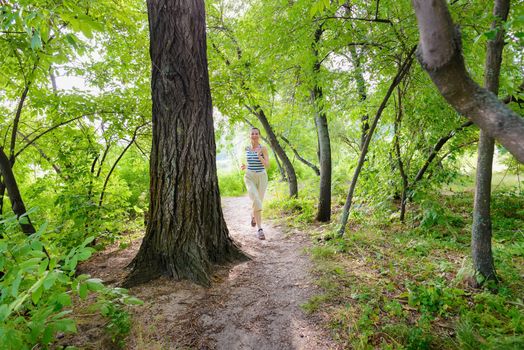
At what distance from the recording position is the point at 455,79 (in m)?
1.21

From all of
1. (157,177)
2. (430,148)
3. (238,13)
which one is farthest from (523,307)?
(238,13)

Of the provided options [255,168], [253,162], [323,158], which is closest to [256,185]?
[255,168]

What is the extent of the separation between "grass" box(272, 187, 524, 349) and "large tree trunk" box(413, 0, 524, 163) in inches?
62.6

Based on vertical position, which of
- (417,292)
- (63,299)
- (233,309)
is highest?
(63,299)

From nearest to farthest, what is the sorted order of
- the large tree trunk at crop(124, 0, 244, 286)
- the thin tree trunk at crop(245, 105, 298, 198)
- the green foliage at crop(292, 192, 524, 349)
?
the green foliage at crop(292, 192, 524, 349)
the large tree trunk at crop(124, 0, 244, 286)
the thin tree trunk at crop(245, 105, 298, 198)

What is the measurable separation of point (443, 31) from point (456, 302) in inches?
90.3

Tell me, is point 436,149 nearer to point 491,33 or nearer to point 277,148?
point 491,33

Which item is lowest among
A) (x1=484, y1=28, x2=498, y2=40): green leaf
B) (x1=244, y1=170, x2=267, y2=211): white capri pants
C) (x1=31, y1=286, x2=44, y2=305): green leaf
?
(x1=31, y1=286, x2=44, y2=305): green leaf

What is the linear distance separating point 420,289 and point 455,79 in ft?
6.99

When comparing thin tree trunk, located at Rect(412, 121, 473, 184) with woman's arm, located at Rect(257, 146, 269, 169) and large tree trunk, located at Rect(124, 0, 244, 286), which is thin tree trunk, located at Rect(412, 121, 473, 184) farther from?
large tree trunk, located at Rect(124, 0, 244, 286)

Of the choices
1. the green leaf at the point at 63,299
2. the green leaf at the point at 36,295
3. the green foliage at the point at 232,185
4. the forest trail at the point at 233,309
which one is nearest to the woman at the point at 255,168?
the forest trail at the point at 233,309

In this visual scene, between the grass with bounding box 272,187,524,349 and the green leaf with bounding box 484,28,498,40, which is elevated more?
the green leaf with bounding box 484,28,498,40

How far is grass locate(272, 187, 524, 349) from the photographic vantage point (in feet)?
6.50

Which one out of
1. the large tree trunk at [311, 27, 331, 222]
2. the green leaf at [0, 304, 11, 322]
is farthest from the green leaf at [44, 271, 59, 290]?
the large tree trunk at [311, 27, 331, 222]
